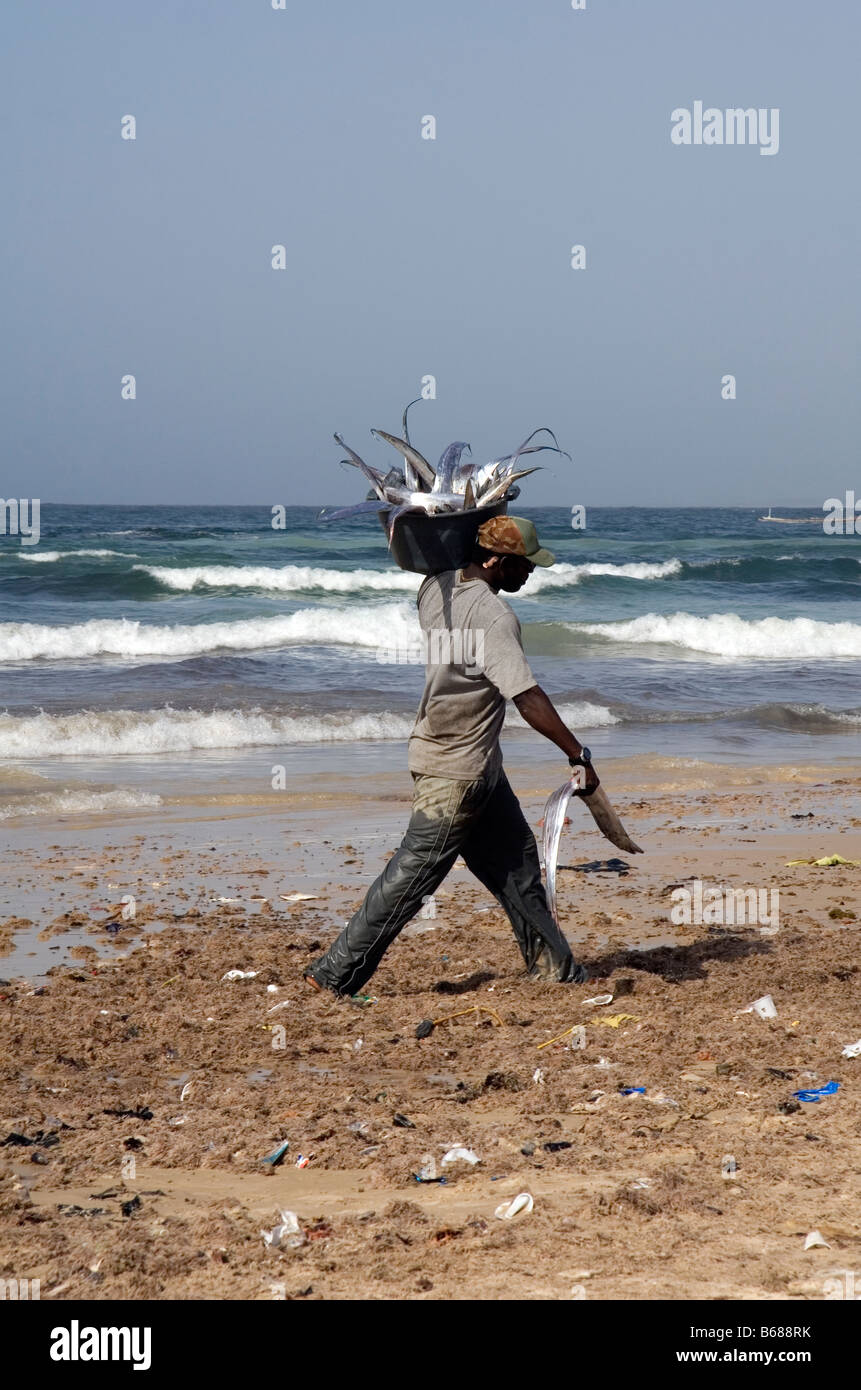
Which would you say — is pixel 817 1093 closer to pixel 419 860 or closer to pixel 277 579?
pixel 419 860

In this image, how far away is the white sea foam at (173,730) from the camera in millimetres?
11875

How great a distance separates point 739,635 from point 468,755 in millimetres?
18813

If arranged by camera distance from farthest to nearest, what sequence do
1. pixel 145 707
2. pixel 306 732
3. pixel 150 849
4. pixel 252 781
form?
1. pixel 145 707
2. pixel 306 732
3. pixel 252 781
4. pixel 150 849

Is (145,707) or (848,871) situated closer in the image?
(848,871)

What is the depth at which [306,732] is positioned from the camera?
12.8 meters

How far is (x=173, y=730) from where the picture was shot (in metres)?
12.3

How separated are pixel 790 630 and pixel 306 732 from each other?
504 inches

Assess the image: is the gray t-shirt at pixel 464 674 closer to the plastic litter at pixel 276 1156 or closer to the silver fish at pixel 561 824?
the silver fish at pixel 561 824

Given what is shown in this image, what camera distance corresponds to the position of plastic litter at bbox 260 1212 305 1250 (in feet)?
10.2

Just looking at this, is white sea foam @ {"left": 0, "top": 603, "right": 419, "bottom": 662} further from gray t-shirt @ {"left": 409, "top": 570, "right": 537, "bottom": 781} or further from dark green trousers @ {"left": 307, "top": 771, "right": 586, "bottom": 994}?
gray t-shirt @ {"left": 409, "top": 570, "right": 537, "bottom": 781}

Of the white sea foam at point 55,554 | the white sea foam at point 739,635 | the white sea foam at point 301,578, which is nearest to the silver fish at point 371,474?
the white sea foam at point 739,635

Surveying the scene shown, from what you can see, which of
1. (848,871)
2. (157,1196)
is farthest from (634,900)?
(157,1196)

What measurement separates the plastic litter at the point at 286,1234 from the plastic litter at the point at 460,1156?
0.51 metres

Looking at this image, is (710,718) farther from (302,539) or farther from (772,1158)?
(302,539)
